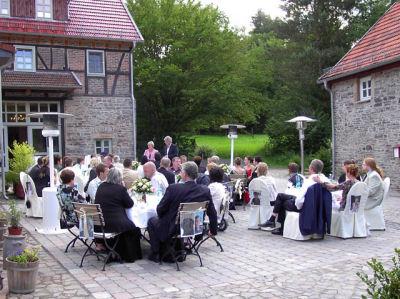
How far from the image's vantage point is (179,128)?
30906mm

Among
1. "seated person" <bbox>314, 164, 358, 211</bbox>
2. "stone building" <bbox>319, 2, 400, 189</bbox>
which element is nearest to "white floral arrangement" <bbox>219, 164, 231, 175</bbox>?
"seated person" <bbox>314, 164, 358, 211</bbox>

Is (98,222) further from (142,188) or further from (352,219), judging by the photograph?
(352,219)

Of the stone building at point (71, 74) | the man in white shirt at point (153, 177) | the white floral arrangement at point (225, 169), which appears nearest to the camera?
the man in white shirt at point (153, 177)

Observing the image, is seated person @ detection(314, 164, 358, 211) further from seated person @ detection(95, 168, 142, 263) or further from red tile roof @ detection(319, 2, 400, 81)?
red tile roof @ detection(319, 2, 400, 81)

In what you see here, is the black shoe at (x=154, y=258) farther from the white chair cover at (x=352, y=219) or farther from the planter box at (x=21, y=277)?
the white chair cover at (x=352, y=219)

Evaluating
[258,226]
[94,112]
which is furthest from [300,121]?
A: [94,112]

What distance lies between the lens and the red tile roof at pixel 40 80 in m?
18.9

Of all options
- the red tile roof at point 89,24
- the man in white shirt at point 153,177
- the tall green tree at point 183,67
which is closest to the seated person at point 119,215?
the man in white shirt at point 153,177

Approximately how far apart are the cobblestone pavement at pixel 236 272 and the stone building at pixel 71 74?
42.0 ft

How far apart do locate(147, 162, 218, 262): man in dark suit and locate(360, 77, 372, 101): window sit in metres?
12.3

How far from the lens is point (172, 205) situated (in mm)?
6871

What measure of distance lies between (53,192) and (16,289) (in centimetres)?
384

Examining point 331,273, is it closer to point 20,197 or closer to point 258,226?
point 258,226

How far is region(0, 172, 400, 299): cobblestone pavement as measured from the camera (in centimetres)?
568
